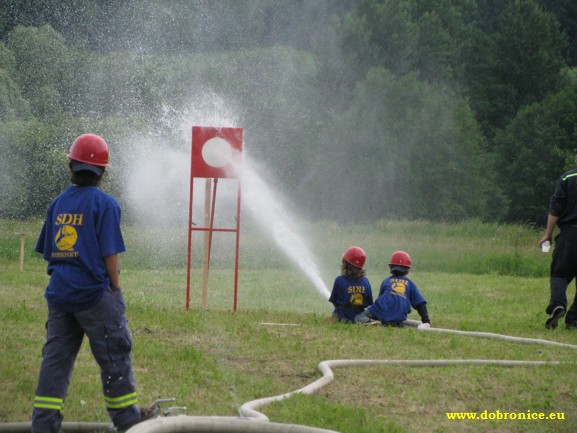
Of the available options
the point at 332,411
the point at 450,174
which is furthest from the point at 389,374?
the point at 450,174

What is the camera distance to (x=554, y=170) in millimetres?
53469

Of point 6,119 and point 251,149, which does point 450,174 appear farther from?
point 6,119

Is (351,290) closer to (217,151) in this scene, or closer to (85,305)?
(217,151)

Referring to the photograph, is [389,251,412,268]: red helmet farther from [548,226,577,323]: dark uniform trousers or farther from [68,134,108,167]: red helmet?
[68,134,108,167]: red helmet

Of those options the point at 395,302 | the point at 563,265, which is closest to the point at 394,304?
the point at 395,302

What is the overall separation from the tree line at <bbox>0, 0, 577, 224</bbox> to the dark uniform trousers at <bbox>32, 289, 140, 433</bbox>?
34556mm

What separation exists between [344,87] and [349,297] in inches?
1995

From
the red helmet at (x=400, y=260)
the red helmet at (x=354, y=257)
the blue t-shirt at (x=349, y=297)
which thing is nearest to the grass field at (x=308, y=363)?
the blue t-shirt at (x=349, y=297)

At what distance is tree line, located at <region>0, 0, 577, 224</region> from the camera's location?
47594 millimetres

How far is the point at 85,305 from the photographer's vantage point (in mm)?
5316

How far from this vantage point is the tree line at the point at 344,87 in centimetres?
4759

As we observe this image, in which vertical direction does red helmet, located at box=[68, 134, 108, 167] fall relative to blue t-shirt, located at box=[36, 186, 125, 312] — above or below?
above

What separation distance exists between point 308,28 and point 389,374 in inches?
2353

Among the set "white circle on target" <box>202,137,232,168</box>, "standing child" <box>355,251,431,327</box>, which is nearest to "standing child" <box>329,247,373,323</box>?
"standing child" <box>355,251,431,327</box>
